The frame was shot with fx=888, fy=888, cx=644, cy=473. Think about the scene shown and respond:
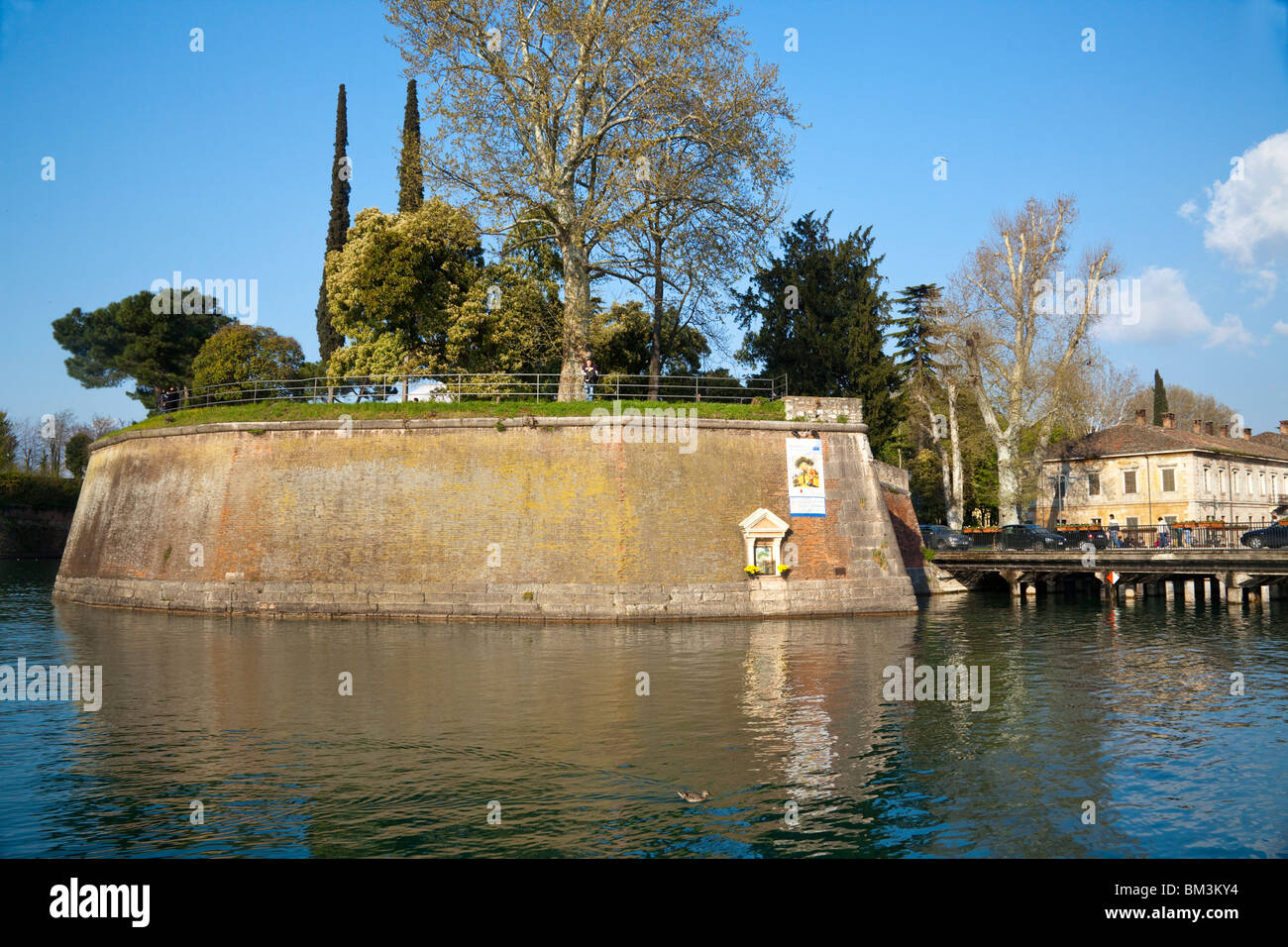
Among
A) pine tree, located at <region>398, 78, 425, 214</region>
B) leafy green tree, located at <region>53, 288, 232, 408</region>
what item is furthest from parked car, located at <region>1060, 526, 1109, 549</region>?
leafy green tree, located at <region>53, 288, 232, 408</region>

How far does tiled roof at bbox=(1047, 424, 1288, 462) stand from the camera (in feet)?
185

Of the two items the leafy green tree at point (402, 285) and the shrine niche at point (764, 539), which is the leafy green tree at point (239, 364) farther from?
the shrine niche at point (764, 539)

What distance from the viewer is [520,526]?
1161 inches

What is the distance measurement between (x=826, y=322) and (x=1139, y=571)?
19067mm

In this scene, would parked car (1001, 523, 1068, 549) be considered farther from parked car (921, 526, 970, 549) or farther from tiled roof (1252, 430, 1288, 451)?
tiled roof (1252, 430, 1288, 451)

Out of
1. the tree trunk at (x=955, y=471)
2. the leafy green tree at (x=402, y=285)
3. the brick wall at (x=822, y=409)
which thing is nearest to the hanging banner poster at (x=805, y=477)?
the brick wall at (x=822, y=409)

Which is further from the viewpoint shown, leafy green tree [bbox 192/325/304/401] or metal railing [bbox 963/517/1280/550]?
leafy green tree [bbox 192/325/304/401]

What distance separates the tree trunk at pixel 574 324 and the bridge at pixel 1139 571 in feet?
→ 60.3

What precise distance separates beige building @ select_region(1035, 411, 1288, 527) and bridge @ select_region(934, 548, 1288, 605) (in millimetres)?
16898

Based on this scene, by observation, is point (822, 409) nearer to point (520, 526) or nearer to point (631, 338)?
point (520, 526)

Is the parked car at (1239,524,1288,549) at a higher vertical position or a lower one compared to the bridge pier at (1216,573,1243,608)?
higher
